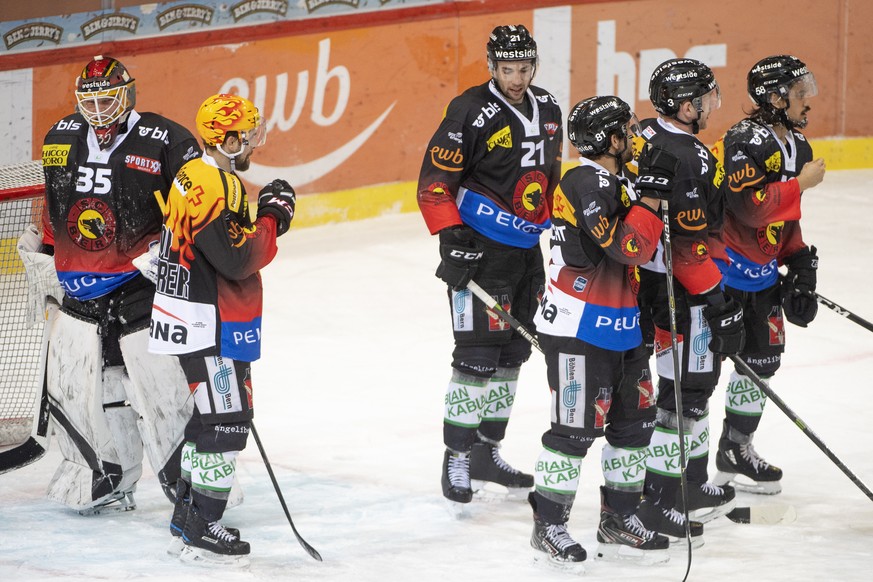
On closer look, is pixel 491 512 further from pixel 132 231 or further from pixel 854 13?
pixel 854 13

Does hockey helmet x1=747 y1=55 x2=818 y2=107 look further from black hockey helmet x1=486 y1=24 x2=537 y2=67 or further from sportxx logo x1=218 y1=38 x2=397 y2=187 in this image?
sportxx logo x1=218 y1=38 x2=397 y2=187

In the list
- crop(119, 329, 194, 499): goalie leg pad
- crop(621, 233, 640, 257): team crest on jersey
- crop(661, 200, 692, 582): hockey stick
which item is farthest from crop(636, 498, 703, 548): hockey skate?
crop(119, 329, 194, 499): goalie leg pad

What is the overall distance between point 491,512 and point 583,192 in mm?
1458

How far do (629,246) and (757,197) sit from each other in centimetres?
81

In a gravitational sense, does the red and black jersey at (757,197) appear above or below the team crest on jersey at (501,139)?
below

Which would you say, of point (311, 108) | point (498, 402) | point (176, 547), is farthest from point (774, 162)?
point (311, 108)

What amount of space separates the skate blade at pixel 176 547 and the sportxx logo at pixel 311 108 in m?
4.51

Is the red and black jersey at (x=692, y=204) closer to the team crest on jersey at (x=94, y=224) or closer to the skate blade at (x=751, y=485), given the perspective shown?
the skate blade at (x=751, y=485)

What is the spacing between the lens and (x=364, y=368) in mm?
6871

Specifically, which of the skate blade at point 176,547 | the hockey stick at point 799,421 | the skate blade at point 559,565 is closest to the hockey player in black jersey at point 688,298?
the hockey stick at point 799,421

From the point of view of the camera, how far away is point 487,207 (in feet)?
16.9

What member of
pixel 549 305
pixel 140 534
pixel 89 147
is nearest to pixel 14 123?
pixel 89 147

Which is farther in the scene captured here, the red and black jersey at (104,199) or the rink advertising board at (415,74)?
the rink advertising board at (415,74)

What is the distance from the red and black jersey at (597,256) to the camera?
428 centimetres
